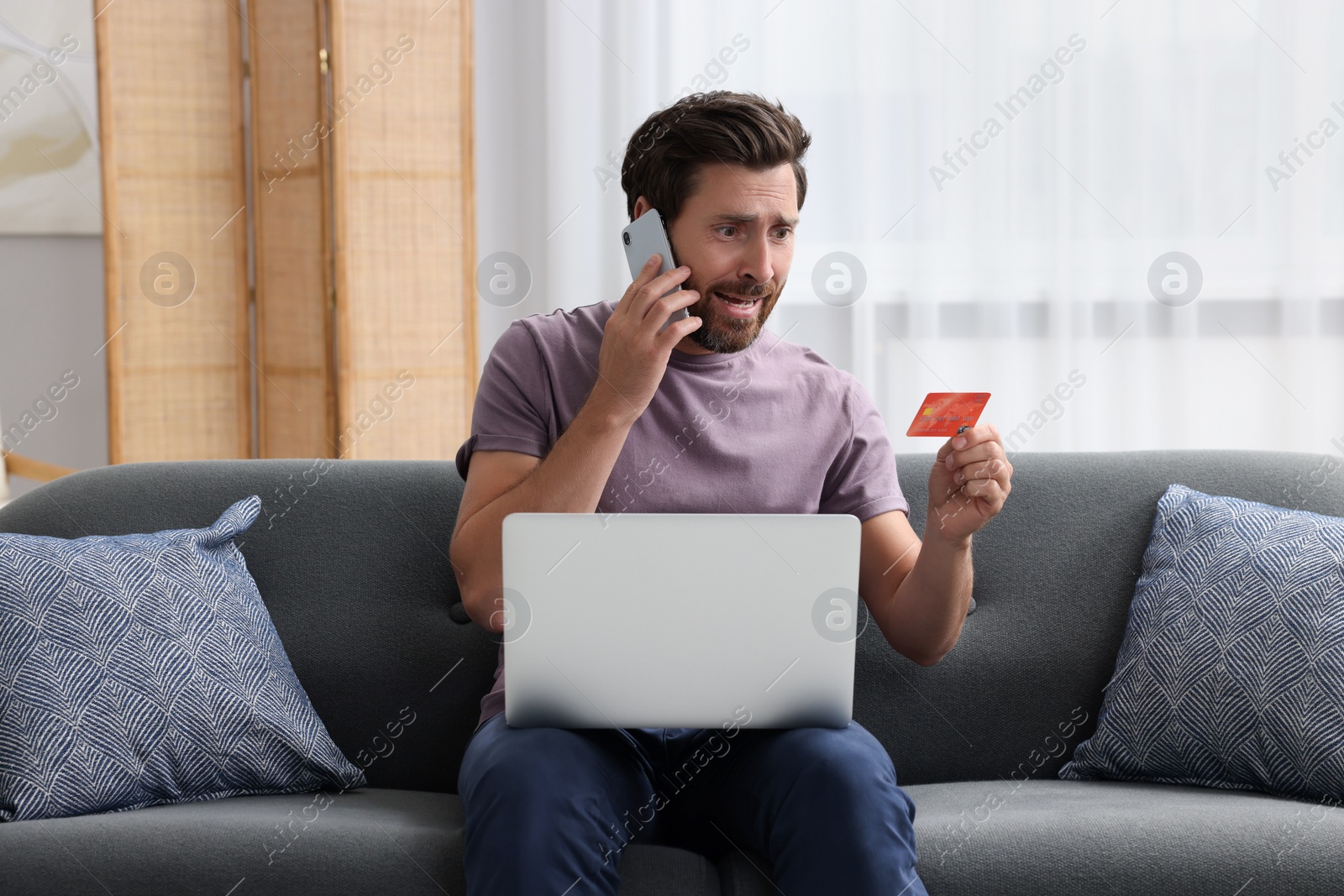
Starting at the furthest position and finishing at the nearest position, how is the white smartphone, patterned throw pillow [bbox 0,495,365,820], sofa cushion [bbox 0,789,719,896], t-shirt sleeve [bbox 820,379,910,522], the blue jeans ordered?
t-shirt sleeve [bbox 820,379,910,522] < the white smartphone < patterned throw pillow [bbox 0,495,365,820] < sofa cushion [bbox 0,789,719,896] < the blue jeans

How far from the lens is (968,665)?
154cm

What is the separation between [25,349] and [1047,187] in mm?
2725

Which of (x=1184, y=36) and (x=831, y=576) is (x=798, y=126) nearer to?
(x=831, y=576)

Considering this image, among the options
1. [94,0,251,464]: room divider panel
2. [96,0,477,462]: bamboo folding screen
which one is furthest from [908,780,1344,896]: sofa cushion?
[94,0,251,464]: room divider panel

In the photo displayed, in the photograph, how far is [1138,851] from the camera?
1.17m

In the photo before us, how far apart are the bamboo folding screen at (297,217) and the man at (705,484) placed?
1254 mm

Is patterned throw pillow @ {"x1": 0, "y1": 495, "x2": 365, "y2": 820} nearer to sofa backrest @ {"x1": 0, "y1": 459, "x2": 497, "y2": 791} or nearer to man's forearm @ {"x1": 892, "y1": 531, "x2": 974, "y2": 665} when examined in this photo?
sofa backrest @ {"x1": 0, "y1": 459, "x2": 497, "y2": 791}

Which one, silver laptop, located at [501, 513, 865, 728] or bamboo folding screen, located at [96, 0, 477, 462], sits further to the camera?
bamboo folding screen, located at [96, 0, 477, 462]

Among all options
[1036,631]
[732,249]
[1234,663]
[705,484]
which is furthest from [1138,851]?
[732,249]

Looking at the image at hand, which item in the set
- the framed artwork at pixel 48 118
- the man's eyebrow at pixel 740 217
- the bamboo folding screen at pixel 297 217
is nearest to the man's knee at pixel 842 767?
the man's eyebrow at pixel 740 217

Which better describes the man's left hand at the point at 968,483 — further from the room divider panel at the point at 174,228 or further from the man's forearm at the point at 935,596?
the room divider panel at the point at 174,228

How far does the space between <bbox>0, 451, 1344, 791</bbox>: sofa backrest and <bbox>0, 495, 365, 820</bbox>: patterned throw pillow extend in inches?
4.1

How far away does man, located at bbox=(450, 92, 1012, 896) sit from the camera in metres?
1.06

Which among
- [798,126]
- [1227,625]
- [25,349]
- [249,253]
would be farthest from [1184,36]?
[25,349]
